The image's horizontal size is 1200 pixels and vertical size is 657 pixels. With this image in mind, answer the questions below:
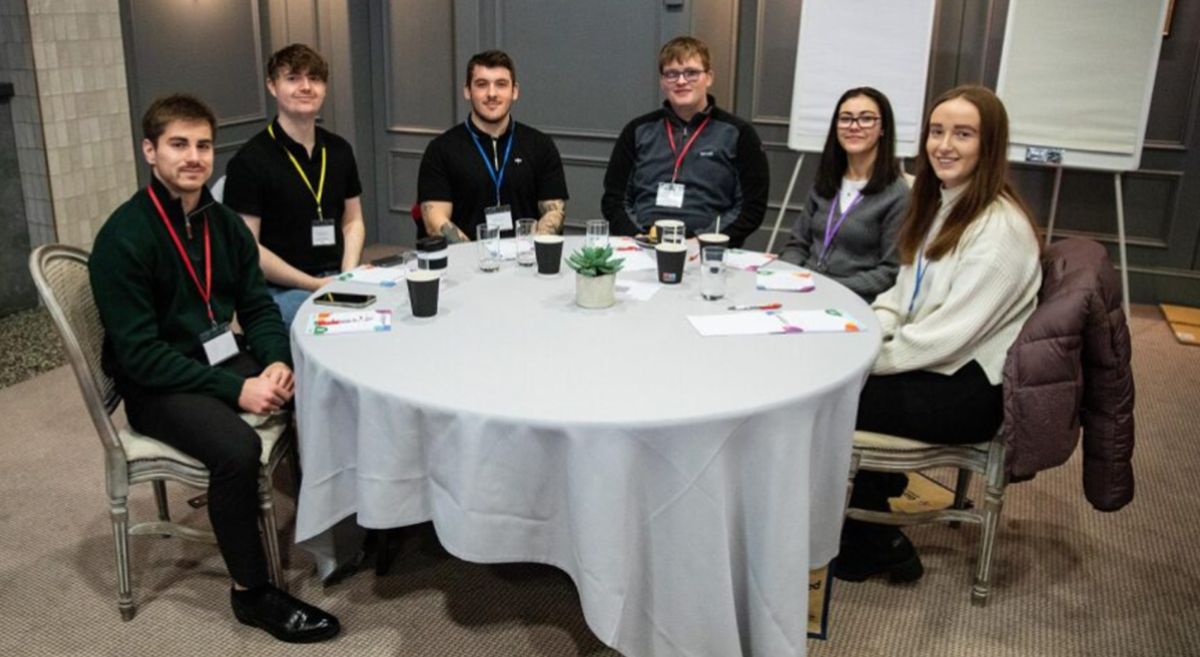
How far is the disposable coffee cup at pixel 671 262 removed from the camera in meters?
2.48

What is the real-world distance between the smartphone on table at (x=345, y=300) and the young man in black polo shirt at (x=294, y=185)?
0.60m

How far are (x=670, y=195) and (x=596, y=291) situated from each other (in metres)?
1.32

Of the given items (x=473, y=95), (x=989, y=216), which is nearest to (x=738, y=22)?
(x=473, y=95)

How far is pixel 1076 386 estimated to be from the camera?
208cm

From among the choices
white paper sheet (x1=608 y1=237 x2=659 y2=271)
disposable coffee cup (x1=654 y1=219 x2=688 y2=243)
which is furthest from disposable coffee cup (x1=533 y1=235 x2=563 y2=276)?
disposable coffee cup (x1=654 y1=219 x2=688 y2=243)

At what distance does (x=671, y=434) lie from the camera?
164 centimetres

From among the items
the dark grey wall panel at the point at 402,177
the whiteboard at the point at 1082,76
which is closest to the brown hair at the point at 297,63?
the dark grey wall panel at the point at 402,177

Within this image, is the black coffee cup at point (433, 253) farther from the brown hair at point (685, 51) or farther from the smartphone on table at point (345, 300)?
the brown hair at point (685, 51)

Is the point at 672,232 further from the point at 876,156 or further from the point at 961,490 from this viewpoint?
the point at 961,490

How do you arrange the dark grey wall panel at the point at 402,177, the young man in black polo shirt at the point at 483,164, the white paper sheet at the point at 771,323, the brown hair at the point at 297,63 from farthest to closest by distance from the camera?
1. the dark grey wall panel at the point at 402,177
2. the young man in black polo shirt at the point at 483,164
3. the brown hair at the point at 297,63
4. the white paper sheet at the point at 771,323

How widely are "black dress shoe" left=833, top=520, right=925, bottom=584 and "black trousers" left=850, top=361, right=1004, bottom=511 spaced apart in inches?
15.2

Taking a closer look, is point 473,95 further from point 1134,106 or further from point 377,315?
point 1134,106

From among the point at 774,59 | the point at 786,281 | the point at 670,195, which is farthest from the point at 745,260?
the point at 774,59

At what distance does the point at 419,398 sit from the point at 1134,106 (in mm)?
3955
